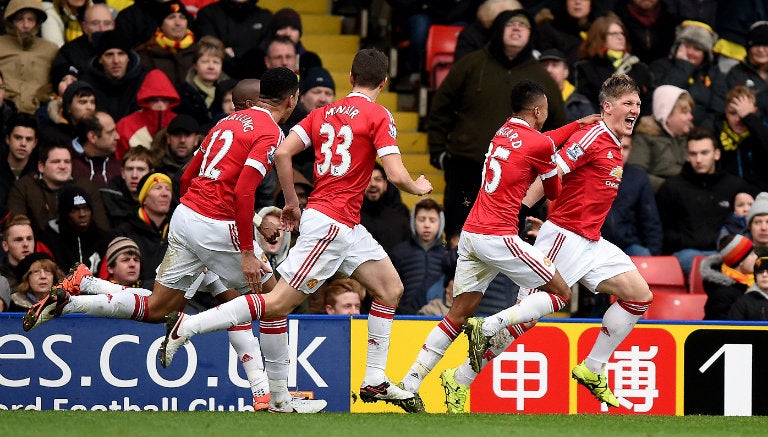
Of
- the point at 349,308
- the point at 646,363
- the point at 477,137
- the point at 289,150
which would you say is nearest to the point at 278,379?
the point at 289,150

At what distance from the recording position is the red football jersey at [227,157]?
32.1 feet

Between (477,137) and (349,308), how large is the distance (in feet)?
7.10

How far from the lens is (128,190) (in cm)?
1289

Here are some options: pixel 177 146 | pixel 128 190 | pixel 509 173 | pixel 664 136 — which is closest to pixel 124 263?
pixel 128 190

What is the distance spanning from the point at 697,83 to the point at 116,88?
5649mm

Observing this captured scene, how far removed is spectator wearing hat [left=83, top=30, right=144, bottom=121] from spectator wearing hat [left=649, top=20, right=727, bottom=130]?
506 centimetres

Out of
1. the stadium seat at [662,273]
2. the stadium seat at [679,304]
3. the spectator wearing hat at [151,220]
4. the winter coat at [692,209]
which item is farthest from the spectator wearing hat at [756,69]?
the spectator wearing hat at [151,220]

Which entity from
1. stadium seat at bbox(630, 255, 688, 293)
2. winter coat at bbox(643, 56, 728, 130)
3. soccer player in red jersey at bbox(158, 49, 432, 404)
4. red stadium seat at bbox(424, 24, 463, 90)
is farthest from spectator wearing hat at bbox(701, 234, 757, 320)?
soccer player in red jersey at bbox(158, 49, 432, 404)

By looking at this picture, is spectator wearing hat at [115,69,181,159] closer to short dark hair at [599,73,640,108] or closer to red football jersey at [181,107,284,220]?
red football jersey at [181,107,284,220]

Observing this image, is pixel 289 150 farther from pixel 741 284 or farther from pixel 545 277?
pixel 741 284

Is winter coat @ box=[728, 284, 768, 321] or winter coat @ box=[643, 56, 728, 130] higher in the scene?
winter coat @ box=[643, 56, 728, 130]

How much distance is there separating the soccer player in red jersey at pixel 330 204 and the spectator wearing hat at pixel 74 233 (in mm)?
3138

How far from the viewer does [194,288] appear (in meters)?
10.2

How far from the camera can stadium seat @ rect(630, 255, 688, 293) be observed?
1348 centimetres
